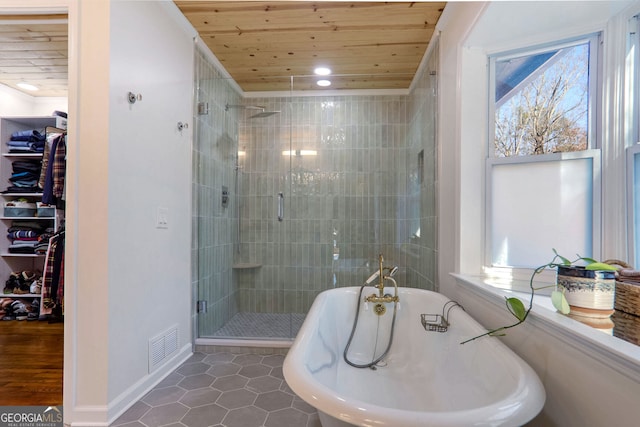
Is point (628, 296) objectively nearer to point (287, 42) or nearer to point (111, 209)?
point (111, 209)

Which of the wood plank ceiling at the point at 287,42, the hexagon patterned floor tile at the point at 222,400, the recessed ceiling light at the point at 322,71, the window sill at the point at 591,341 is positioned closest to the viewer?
the window sill at the point at 591,341

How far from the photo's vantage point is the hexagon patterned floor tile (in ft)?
5.24

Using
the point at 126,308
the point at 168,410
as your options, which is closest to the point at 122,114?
the point at 126,308

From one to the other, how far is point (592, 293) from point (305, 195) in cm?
242

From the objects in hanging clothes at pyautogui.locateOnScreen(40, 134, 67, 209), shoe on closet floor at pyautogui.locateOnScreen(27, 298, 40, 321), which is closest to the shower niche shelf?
hanging clothes at pyautogui.locateOnScreen(40, 134, 67, 209)

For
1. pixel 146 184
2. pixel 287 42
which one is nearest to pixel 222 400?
pixel 146 184

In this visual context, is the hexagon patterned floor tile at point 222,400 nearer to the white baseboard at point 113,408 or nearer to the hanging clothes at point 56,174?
the white baseboard at point 113,408

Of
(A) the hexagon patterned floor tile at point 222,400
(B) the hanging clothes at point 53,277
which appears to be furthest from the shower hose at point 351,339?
(B) the hanging clothes at point 53,277

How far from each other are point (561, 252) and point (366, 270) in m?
1.74

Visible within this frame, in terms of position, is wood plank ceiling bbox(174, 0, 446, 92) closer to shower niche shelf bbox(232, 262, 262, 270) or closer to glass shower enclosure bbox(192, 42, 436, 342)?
glass shower enclosure bbox(192, 42, 436, 342)

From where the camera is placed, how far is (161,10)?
202cm

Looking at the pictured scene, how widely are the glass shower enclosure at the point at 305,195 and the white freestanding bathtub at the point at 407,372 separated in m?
1.12

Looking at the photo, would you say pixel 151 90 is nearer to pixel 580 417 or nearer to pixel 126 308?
pixel 126 308

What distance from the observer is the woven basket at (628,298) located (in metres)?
0.90
